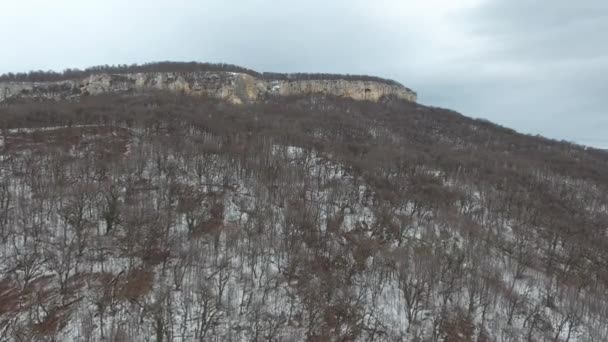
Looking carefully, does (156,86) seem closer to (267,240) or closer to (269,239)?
(267,240)

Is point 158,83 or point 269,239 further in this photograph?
point 158,83

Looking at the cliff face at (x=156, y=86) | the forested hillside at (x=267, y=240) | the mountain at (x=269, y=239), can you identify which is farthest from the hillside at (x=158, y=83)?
the forested hillside at (x=267, y=240)

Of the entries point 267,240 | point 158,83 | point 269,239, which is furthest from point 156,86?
point 269,239

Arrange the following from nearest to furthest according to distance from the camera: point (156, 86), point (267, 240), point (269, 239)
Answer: point (269, 239) < point (267, 240) < point (156, 86)

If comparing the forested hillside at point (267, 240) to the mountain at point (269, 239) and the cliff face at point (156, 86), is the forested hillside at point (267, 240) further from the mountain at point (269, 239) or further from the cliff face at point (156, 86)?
the cliff face at point (156, 86)

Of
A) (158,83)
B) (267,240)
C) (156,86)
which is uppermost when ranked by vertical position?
(158,83)

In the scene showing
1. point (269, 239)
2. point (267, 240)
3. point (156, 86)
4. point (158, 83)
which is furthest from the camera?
point (158, 83)

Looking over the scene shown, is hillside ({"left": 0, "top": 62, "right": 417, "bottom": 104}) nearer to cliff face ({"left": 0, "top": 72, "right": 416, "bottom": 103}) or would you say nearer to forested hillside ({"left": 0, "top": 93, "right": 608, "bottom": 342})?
cliff face ({"left": 0, "top": 72, "right": 416, "bottom": 103})
